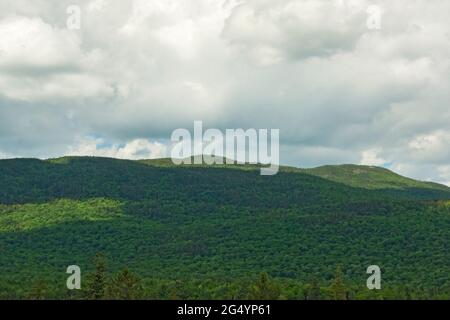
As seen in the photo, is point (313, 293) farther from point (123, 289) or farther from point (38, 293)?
point (38, 293)

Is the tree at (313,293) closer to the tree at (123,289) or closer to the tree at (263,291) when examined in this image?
the tree at (263,291)

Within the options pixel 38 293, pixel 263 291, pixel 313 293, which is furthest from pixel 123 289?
pixel 313 293

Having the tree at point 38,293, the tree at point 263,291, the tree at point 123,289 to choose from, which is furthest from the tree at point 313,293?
the tree at point 38,293

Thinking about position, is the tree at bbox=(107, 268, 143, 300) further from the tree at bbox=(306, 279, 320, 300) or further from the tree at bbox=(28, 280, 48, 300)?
the tree at bbox=(306, 279, 320, 300)

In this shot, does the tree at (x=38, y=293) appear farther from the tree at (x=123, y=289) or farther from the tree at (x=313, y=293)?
the tree at (x=313, y=293)

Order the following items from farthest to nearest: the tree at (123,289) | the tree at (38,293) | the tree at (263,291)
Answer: the tree at (38,293), the tree at (263,291), the tree at (123,289)

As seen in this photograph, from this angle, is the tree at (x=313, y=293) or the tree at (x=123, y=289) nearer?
the tree at (x=123, y=289)

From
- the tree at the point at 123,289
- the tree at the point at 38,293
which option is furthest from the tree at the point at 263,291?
the tree at the point at 38,293

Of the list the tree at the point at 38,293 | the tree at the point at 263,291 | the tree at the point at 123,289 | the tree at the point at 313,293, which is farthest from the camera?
the tree at the point at 313,293

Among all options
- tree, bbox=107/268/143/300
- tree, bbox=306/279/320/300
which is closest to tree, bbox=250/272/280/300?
tree, bbox=306/279/320/300

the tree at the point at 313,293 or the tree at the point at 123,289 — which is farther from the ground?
the tree at the point at 123,289
